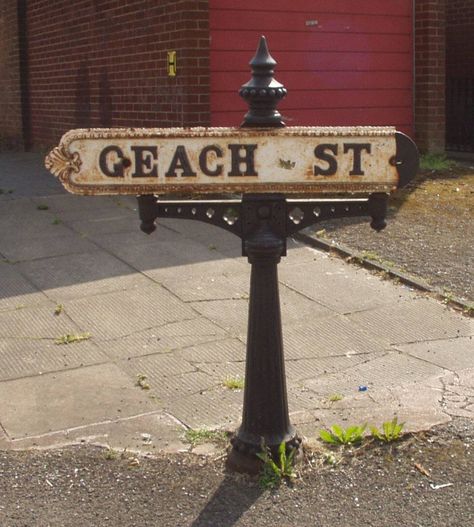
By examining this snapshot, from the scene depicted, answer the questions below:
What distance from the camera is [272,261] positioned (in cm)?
422

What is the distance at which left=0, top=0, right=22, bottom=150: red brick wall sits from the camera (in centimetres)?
1705

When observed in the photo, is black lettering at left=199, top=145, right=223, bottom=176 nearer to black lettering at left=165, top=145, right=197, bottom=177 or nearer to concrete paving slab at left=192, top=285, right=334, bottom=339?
black lettering at left=165, top=145, right=197, bottom=177

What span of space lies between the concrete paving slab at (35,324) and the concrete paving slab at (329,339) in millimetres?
1506

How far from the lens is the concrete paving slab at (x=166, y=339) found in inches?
240

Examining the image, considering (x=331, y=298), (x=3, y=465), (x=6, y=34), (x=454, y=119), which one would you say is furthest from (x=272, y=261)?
(x=6, y=34)

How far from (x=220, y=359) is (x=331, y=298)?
1490 mm

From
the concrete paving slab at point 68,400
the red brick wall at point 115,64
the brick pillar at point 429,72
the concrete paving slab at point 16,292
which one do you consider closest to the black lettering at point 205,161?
the concrete paving slab at point 68,400

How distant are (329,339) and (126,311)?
1536mm

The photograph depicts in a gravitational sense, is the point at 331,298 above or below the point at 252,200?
below

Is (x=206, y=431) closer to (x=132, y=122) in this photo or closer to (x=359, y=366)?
(x=359, y=366)

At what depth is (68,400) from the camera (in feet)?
17.4

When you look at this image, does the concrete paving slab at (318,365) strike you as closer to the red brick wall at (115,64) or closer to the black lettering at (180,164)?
the black lettering at (180,164)

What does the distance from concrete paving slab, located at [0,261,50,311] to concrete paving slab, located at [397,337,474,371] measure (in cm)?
278

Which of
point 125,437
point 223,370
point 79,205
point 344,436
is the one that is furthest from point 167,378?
point 79,205
